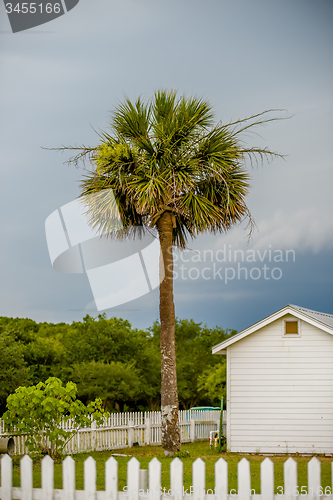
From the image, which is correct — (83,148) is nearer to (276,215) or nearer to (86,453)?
(86,453)

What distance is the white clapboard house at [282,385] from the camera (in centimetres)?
1583

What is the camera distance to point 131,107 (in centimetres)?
1532

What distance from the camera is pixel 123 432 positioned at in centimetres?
1834

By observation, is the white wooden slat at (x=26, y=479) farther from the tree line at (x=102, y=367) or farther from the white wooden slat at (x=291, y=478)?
the tree line at (x=102, y=367)

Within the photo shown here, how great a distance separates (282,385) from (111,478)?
12841 millimetres

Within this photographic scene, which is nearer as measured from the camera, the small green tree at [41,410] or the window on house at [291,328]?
the small green tree at [41,410]

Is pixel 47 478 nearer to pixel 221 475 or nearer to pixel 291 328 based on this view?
pixel 221 475

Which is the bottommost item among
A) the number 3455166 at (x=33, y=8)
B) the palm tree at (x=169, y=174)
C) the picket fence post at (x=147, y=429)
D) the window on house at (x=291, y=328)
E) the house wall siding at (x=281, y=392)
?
the picket fence post at (x=147, y=429)

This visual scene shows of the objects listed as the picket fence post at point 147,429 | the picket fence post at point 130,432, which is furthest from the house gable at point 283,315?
the picket fence post at point 147,429

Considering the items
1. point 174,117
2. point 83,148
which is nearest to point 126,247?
point 83,148

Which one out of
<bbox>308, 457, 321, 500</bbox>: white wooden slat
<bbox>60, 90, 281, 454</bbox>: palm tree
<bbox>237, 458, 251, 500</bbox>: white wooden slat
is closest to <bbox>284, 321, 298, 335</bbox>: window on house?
<bbox>60, 90, 281, 454</bbox>: palm tree

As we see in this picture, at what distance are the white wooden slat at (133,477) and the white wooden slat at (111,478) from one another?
0.39 feet

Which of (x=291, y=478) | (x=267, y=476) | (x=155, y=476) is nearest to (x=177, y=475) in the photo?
(x=155, y=476)

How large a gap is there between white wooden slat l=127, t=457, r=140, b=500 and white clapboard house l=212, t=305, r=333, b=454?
41.0 feet
